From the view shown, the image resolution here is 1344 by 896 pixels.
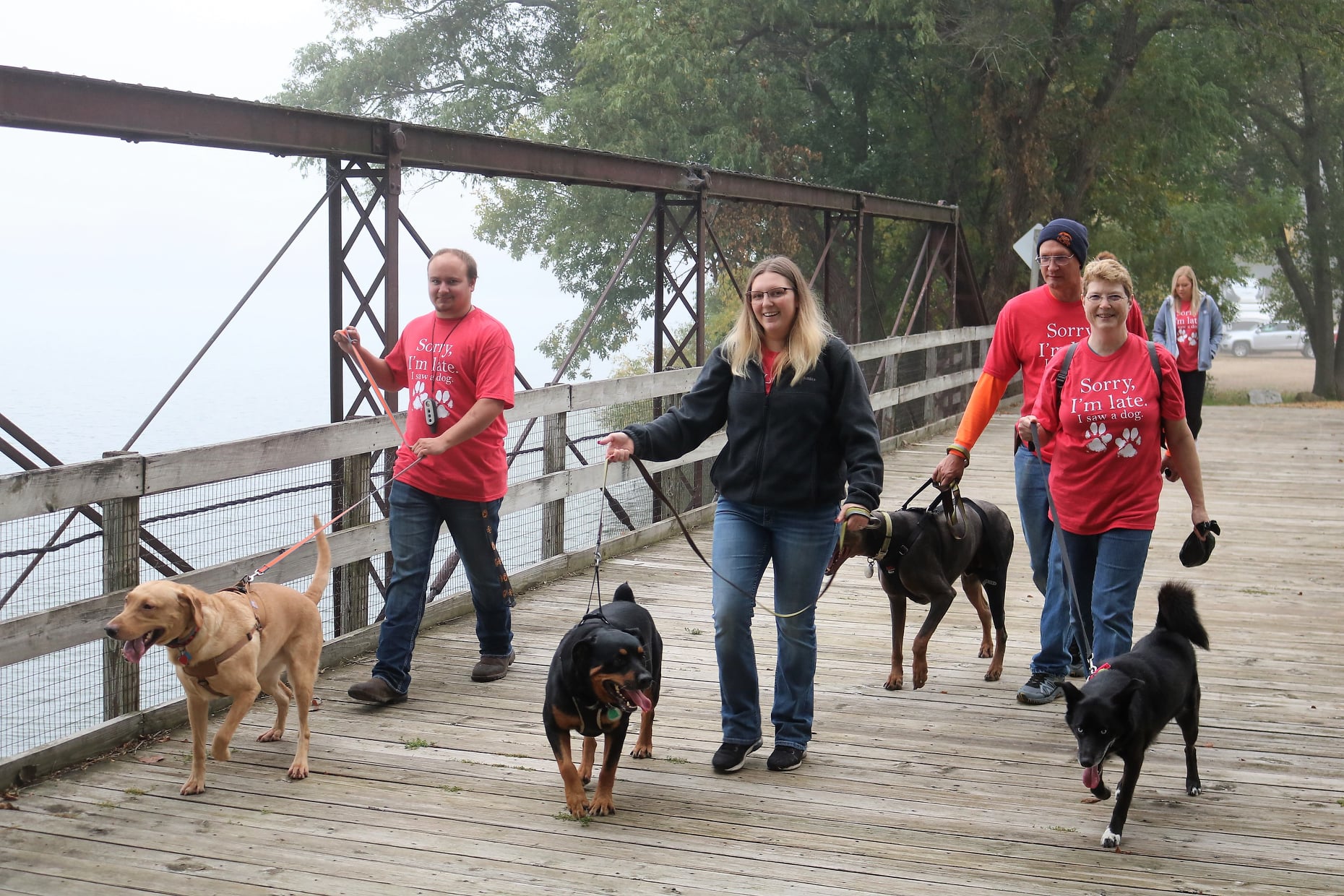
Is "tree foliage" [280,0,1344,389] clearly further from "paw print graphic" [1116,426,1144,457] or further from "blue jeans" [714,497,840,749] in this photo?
"blue jeans" [714,497,840,749]

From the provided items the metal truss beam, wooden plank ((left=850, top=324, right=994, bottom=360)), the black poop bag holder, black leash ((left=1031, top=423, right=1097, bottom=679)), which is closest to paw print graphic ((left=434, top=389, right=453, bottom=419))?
the metal truss beam

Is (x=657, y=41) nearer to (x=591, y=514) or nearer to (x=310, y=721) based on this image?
(x=591, y=514)

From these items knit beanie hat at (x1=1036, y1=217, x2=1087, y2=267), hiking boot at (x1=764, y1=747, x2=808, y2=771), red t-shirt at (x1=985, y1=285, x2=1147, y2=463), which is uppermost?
knit beanie hat at (x1=1036, y1=217, x2=1087, y2=267)

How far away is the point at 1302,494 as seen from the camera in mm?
11172

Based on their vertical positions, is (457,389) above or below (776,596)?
above

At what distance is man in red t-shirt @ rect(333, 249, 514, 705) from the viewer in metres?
5.26

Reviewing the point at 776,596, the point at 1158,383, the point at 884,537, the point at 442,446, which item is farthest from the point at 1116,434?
the point at 442,446

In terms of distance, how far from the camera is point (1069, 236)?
5164 millimetres

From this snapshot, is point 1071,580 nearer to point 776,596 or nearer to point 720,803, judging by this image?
point 776,596

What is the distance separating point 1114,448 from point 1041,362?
0.95m

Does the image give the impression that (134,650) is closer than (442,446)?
Yes

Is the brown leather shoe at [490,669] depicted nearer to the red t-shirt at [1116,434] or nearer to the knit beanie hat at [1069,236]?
the red t-shirt at [1116,434]

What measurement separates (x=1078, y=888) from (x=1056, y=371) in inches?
71.5

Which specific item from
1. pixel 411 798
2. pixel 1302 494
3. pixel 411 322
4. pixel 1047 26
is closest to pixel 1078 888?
pixel 411 798
